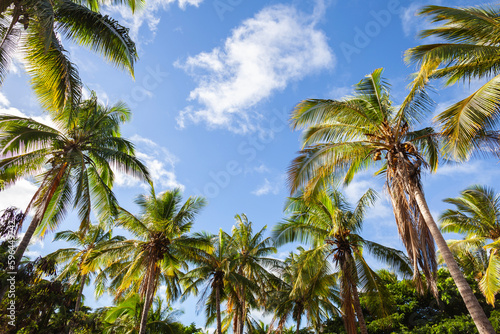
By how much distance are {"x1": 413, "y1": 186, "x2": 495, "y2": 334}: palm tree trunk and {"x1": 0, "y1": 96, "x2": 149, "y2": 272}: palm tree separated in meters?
9.70

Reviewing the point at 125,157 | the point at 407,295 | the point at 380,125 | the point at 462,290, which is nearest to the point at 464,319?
the point at 407,295

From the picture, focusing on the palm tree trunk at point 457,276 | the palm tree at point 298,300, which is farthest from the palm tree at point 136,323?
the palm tree trunk at point 457,276

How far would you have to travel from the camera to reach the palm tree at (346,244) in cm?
1307

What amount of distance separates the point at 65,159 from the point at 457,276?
11.6 metres

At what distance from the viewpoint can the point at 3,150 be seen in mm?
9078

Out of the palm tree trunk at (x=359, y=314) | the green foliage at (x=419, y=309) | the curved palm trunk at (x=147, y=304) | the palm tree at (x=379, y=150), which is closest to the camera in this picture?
the palm tree at (x=379, y=150)

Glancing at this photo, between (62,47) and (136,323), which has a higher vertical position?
(62,47)

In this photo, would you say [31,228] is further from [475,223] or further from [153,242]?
[475,223]

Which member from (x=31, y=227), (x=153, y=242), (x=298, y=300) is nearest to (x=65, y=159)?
(x=31, y=227)

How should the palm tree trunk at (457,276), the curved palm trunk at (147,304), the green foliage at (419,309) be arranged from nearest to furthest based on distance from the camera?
the palm tree trunk at (457,276) < the curved palm trunk at (147,304) < the green foliage at (419,309)

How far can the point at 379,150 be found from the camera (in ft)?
31.5

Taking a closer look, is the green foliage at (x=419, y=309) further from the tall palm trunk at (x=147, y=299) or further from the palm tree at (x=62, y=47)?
the palm tree at (x=62, y=47)

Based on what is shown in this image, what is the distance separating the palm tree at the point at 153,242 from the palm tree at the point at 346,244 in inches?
187

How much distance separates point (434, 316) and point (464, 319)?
291 centimetres
